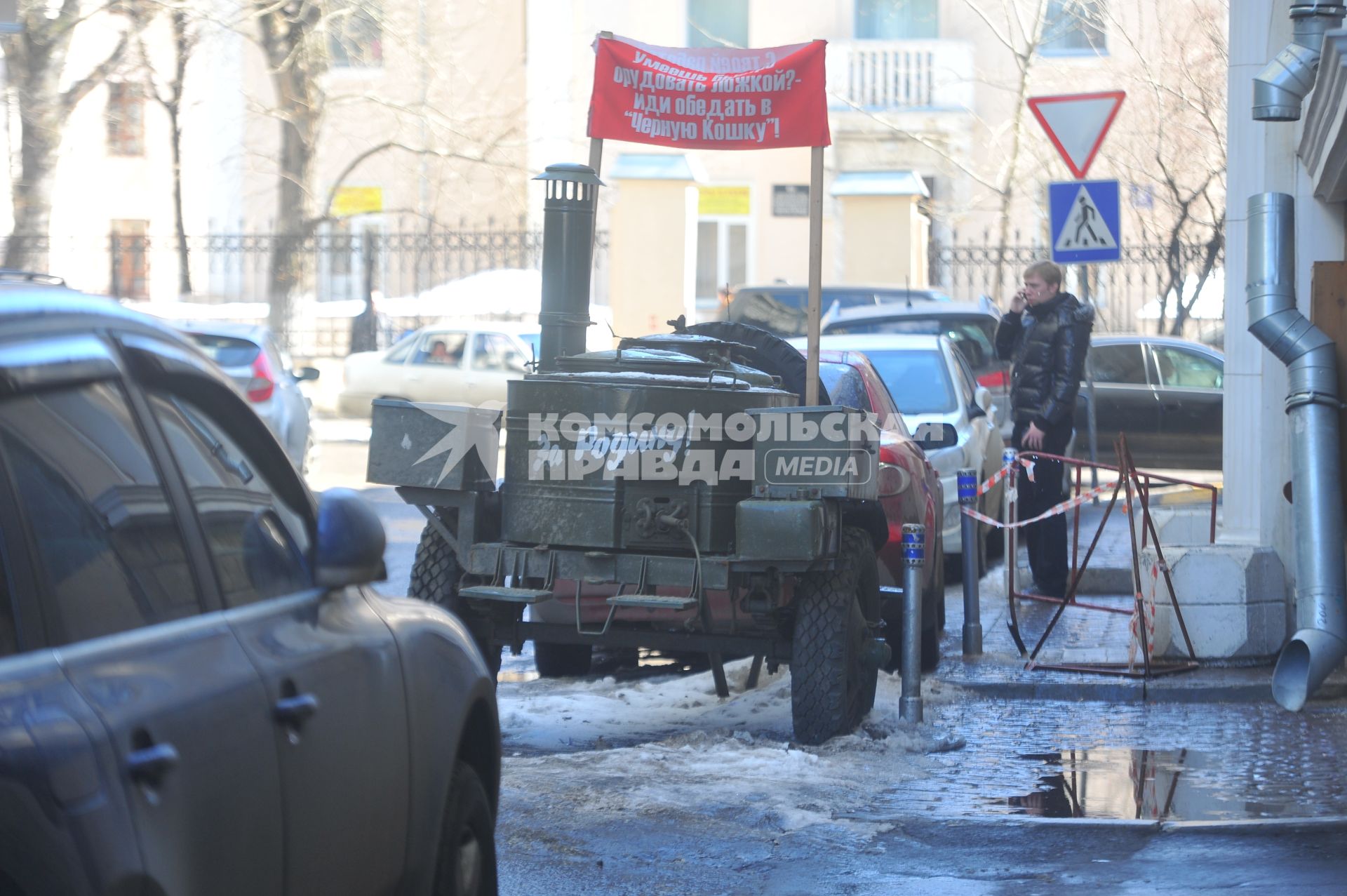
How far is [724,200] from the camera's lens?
34188 millimetres

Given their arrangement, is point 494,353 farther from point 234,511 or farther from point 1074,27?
point 234,511

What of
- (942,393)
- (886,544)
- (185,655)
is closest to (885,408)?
(886,544)

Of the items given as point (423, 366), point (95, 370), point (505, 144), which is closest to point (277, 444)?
point (95, 370)

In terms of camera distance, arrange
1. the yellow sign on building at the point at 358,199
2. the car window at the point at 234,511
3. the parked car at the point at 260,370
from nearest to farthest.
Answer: the car window at the point at 234,511, the parked car at the point at 260,370, the yellow sign on building at the point at 358,199

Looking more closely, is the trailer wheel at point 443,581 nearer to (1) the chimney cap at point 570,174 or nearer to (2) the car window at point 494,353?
(1) the chimney cap at point 570,174

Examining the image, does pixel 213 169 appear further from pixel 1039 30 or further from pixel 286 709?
pixel 286 709

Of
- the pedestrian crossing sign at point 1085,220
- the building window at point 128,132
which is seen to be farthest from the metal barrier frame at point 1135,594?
the building window at point 128,132

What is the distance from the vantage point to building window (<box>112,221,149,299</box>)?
3005 centimetres

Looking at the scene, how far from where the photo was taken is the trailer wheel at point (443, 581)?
291 inches

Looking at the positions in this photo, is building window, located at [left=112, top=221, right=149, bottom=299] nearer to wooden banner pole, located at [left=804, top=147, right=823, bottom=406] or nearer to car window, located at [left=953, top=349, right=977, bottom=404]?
car window, located at [left=953, top=349, right=977, bottom=404]

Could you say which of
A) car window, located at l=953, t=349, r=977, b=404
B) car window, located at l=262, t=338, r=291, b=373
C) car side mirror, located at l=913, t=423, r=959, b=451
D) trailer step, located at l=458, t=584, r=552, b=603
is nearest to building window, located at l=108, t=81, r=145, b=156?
car window, located at l=262, t=338, r=291, b=373

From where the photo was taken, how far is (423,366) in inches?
937

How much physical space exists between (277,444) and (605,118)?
19.1ft

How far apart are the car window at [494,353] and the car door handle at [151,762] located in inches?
820
